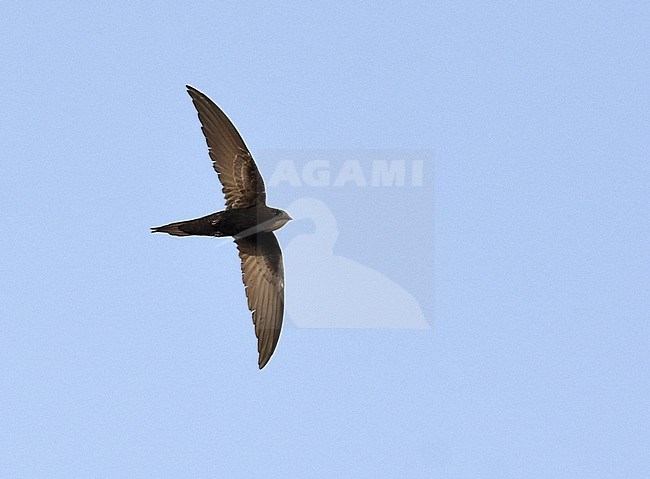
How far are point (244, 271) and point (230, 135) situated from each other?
2.70 m

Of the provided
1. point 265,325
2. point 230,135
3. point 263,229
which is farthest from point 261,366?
point 230,135

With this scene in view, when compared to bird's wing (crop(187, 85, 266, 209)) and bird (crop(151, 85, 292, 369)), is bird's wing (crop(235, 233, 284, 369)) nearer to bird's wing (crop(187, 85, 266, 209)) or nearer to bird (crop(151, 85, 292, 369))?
bird (crop(151, 85, 292, 369))

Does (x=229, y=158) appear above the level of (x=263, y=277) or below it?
above

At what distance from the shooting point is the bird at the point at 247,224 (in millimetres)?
20422

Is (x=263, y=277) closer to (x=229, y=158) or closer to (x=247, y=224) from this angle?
(x=247, y=224)

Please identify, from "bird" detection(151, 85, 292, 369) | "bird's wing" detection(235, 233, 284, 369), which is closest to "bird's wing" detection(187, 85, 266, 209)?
"bird" detection(151, 85, 292, 369)

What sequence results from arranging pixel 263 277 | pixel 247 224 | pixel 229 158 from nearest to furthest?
pixel 229 158 < pixel 247 224 < pixel 263 277

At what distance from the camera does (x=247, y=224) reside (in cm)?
2108

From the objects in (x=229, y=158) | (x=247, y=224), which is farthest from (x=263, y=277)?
(x=229, y=158)

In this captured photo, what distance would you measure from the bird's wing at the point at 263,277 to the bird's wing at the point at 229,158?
958 mm

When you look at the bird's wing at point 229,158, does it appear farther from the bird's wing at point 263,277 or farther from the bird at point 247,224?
the bird's wing at point 263,277

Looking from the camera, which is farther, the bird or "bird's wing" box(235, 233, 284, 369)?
"bird's wing" box(235, 233, 284, 369)

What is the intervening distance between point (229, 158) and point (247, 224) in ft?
4.08

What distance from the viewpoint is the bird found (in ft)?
67.0
